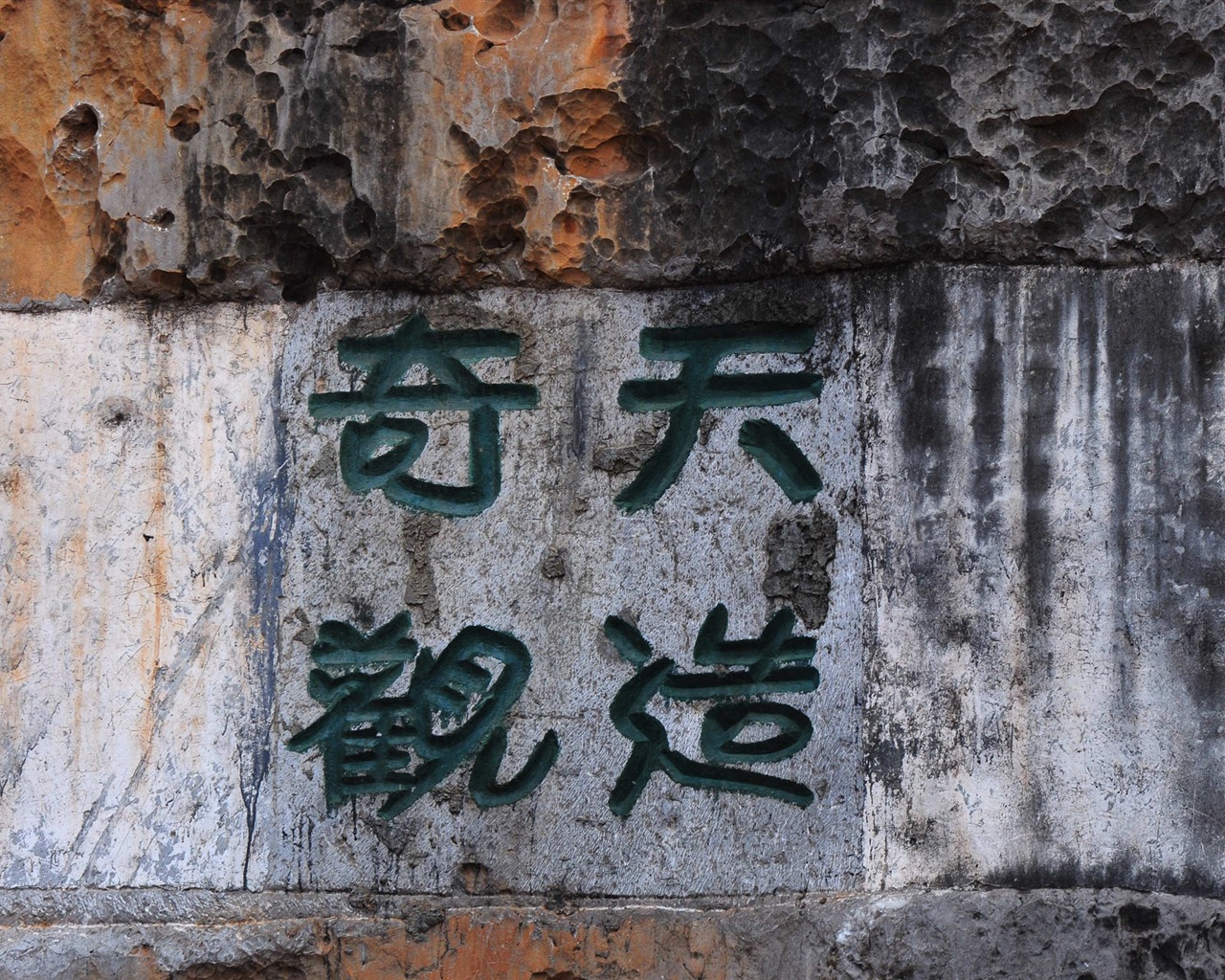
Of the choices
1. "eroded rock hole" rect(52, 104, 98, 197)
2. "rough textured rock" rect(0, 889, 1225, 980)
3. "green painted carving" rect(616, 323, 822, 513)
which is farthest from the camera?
"eroded rock hole" rect(52, 104, 98, 197)

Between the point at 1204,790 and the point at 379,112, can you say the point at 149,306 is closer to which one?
the point at 379,112

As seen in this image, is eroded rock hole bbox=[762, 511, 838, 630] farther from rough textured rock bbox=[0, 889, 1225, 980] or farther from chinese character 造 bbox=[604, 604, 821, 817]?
rough textured rock bbox=[0, 889, 1225, 980]

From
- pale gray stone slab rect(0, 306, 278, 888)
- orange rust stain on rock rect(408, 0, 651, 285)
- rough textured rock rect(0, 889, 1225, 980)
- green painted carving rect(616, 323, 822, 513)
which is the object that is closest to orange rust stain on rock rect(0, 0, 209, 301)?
pale gray stone slab rect(0, 306, 278, 888)

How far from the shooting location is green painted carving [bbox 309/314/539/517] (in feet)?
7.95

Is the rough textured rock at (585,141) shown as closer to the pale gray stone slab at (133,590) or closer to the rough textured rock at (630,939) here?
the pale gray stone slab at (133,590)

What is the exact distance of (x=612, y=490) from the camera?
2404 millimetres

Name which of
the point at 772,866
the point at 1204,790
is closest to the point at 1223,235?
the point at 1204,790

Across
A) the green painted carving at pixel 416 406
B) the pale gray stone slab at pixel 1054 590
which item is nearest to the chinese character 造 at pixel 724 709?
the pale gray stone slab at pixel 1054 590

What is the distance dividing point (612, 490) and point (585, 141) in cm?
68

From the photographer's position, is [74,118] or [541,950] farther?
[74,118]

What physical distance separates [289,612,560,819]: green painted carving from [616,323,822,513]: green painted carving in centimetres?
43

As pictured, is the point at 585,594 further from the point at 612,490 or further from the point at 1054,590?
the point at 1054,590

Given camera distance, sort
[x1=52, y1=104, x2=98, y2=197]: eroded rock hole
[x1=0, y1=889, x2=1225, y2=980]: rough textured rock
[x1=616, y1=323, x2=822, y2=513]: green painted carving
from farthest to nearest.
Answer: [x1=52, y1=104, x2=98, y2=197]: eroded rock hole, [x1=616, y1=323, x2=822, y2=513]: green painted carving, [x1=0, y1=889, x2=1225, y2=980]: rough textured rock

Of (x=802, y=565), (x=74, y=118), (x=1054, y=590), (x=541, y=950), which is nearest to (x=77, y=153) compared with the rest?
(x=74, y=118)
